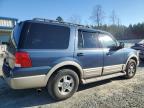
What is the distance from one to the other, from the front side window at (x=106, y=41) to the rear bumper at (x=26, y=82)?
2368 millimetres

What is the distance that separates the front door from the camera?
231 inches

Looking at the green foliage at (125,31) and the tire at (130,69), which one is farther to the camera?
the green foliage at (125,31)

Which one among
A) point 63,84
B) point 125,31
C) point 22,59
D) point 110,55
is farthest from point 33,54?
point 125,31

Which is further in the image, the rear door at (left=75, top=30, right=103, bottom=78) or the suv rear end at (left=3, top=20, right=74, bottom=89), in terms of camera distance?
the rear door at (left=75, top=30, right=103, bottom=78)

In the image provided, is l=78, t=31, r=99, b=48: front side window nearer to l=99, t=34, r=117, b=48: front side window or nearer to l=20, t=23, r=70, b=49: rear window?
l=99, t=34, r=117, b=48: front side window

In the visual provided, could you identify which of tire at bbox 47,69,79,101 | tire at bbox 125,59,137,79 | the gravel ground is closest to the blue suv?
tire at bbox 47,69,79,101

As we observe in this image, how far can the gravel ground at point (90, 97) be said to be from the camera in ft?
14.9

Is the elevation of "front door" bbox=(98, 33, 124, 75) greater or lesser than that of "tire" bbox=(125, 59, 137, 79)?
greater

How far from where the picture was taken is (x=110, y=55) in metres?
5.98

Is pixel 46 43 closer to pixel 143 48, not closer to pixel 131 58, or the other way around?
pixel 131 58

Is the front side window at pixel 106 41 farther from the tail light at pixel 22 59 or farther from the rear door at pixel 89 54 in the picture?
the tail light at pixel 22 59

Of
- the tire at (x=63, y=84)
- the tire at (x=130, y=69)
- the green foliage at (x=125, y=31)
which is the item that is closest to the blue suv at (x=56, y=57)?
the tire at (x=63, y=84)

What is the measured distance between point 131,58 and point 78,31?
110 inches

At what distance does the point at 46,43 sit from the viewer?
4.55 m
